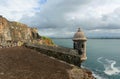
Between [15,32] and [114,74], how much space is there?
59681 millimetres

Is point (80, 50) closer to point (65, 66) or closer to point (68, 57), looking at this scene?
point (68, 57)

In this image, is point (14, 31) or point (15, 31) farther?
point (15, 31)

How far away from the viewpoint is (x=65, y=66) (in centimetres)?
1455

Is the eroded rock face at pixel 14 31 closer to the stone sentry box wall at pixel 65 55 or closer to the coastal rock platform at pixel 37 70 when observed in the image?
the stone sentry box wall at pixel 65 55

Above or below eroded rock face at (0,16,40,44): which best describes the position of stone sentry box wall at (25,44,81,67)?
below

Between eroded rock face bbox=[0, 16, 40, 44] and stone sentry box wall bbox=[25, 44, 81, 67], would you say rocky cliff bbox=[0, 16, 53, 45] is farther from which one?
stone sentry box wall bbox=[25, 44, 81, 67]

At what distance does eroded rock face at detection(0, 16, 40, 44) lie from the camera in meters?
96.2

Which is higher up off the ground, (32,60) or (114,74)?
(32,60)

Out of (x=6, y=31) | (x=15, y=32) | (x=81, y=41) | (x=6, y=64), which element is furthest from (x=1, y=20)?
(x=6, y=64)

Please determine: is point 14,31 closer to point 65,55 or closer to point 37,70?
point 65,55

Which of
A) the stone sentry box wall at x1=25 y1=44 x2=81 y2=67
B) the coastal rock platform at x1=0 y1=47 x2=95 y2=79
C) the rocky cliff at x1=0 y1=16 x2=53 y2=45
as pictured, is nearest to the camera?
the coastal rock platform at x1=0 y1=47 x2=95 y2=79

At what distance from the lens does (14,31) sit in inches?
4323

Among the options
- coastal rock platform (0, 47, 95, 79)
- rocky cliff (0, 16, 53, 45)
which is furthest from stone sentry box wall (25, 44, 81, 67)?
rocky cliff (0, 16, 53, 45)

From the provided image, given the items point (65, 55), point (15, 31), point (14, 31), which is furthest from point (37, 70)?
point (15, 31)
